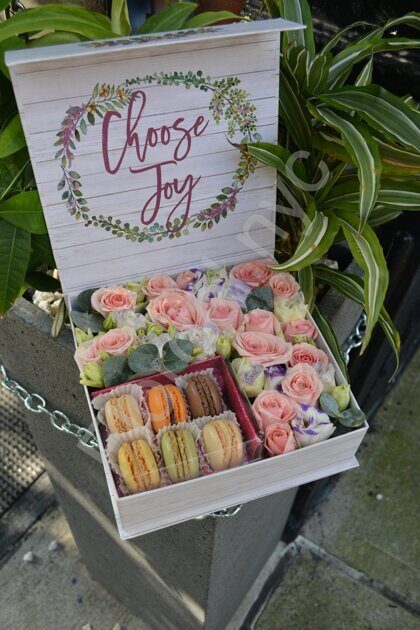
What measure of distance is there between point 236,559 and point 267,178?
0.94m

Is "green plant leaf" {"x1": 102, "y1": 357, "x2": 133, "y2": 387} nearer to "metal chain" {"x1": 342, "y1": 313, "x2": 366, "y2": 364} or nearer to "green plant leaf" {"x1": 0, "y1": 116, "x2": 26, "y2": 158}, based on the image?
"green plant leaf" {"x1": 0, "y1": 116, "x2": 26, "y2": 158}

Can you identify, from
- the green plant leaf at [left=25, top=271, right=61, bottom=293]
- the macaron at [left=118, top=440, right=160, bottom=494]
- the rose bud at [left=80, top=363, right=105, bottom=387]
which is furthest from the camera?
the green plant leaf at [left=25, top=271, right=61, bottom=293]

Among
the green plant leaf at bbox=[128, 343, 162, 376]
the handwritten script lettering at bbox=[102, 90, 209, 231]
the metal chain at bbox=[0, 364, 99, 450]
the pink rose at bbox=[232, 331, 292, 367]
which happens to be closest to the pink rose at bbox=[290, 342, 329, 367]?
the pink rose at bbox=[232, 331, 292, 367]

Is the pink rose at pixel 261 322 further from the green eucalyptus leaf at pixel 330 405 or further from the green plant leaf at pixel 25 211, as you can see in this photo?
the green plant leaf at pixel 25 211

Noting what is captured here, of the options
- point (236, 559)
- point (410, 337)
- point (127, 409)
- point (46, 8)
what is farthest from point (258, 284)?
point (410, 337)

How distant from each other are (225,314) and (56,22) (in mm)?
534

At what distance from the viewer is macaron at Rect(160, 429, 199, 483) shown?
0.83 meters

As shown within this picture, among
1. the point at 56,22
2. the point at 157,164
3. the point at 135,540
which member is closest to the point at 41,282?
the point at 157,164

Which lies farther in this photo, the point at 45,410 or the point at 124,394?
the point at 45,410

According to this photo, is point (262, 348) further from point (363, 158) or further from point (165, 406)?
point (363, 158)

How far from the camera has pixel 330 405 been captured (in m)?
0.90

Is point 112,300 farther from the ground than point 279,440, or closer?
farther from the ground

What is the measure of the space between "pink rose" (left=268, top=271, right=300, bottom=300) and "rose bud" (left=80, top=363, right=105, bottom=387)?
0.34m

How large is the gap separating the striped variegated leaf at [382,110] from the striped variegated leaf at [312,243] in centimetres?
18
